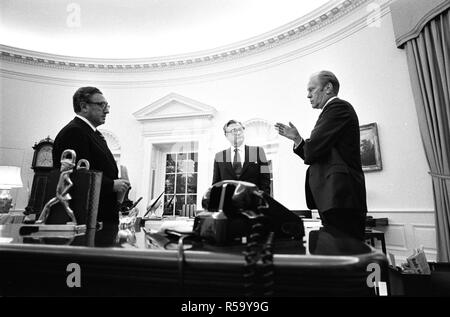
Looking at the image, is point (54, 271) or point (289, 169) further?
point (289, 169)

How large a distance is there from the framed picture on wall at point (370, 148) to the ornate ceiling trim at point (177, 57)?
74.8 inches

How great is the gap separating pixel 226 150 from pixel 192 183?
229 cm

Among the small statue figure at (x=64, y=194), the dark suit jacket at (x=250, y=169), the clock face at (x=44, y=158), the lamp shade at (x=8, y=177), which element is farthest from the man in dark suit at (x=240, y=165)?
the clock face at (x=44, y=158)

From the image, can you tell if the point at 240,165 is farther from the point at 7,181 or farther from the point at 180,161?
the point at 7,181

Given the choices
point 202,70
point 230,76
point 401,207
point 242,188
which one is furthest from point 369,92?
point 242,188

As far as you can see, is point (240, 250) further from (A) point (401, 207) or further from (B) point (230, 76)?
(B) point (230, 76)

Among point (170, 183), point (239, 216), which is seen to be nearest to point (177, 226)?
point (239, 216)

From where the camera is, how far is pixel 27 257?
45 cm

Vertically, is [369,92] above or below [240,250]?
above

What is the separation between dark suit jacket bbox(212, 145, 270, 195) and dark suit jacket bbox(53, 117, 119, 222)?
1.50 m

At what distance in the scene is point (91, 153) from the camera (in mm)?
1313

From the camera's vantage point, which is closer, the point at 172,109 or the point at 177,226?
the point at 177,226

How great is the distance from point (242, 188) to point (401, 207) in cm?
348
